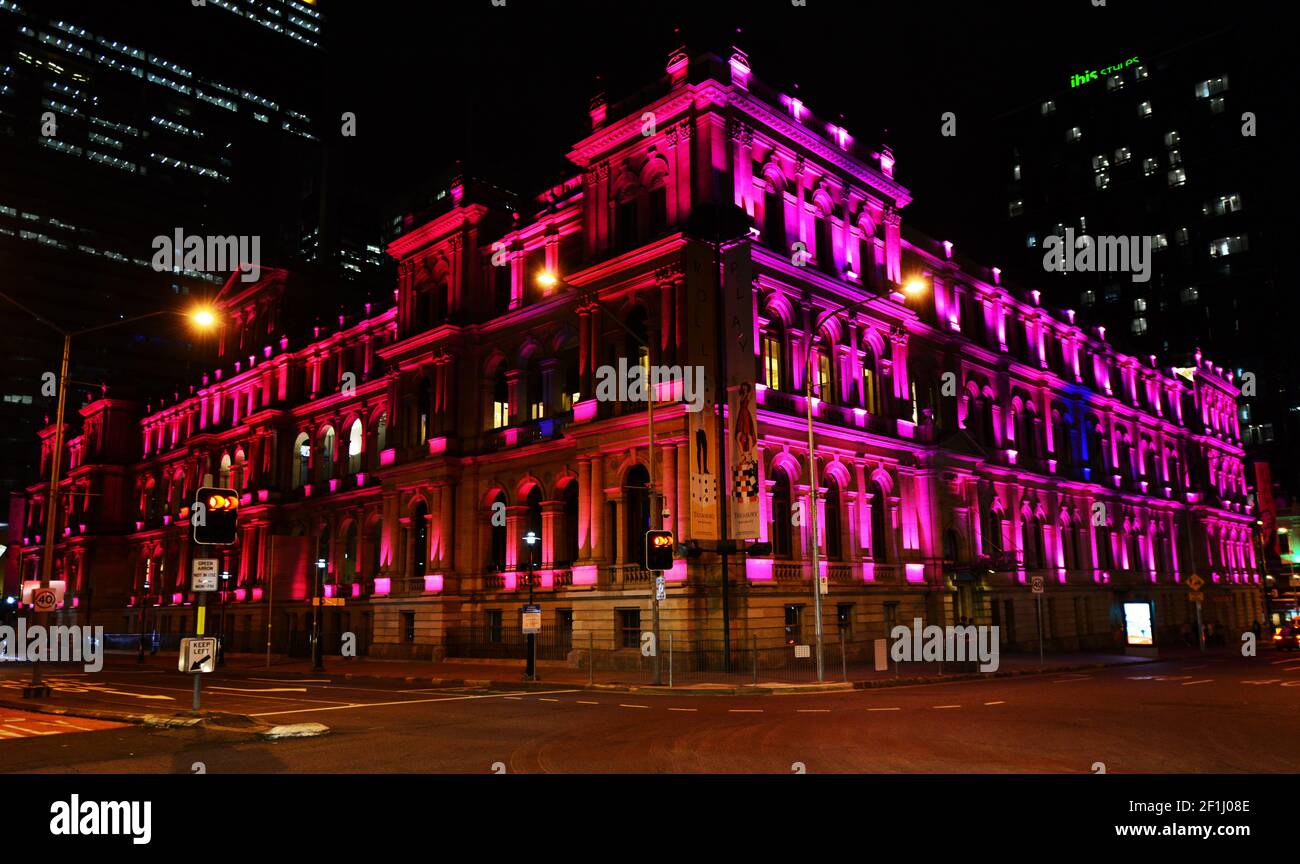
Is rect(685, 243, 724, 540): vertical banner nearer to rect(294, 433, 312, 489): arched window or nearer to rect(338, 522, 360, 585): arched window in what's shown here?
rect(338, 522, 360, 585): arched window

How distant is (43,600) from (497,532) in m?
21.6

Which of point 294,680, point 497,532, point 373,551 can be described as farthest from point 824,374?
point 373,551

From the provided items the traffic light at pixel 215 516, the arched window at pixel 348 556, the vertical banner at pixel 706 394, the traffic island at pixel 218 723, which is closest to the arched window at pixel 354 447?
the arched window at pixel 348 556

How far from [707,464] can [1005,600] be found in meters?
22.8

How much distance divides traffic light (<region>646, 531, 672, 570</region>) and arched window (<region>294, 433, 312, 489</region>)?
4145 cm

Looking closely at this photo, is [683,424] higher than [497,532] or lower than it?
higher

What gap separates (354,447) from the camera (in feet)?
186

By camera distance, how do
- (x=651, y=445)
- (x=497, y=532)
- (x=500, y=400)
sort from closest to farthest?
(x=651, y=445) < (x=497, y=532) < (x=500, y=400)

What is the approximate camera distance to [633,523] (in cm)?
3575

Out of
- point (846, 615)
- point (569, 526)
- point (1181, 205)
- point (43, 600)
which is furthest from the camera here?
point (1181, 205)

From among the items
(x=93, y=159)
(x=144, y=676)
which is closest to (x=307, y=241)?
(x=93, y=159)

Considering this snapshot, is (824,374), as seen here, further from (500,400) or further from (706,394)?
(500,400)

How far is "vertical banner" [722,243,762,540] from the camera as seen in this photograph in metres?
30.0

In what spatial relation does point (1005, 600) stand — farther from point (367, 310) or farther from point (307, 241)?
point (307, 241)
